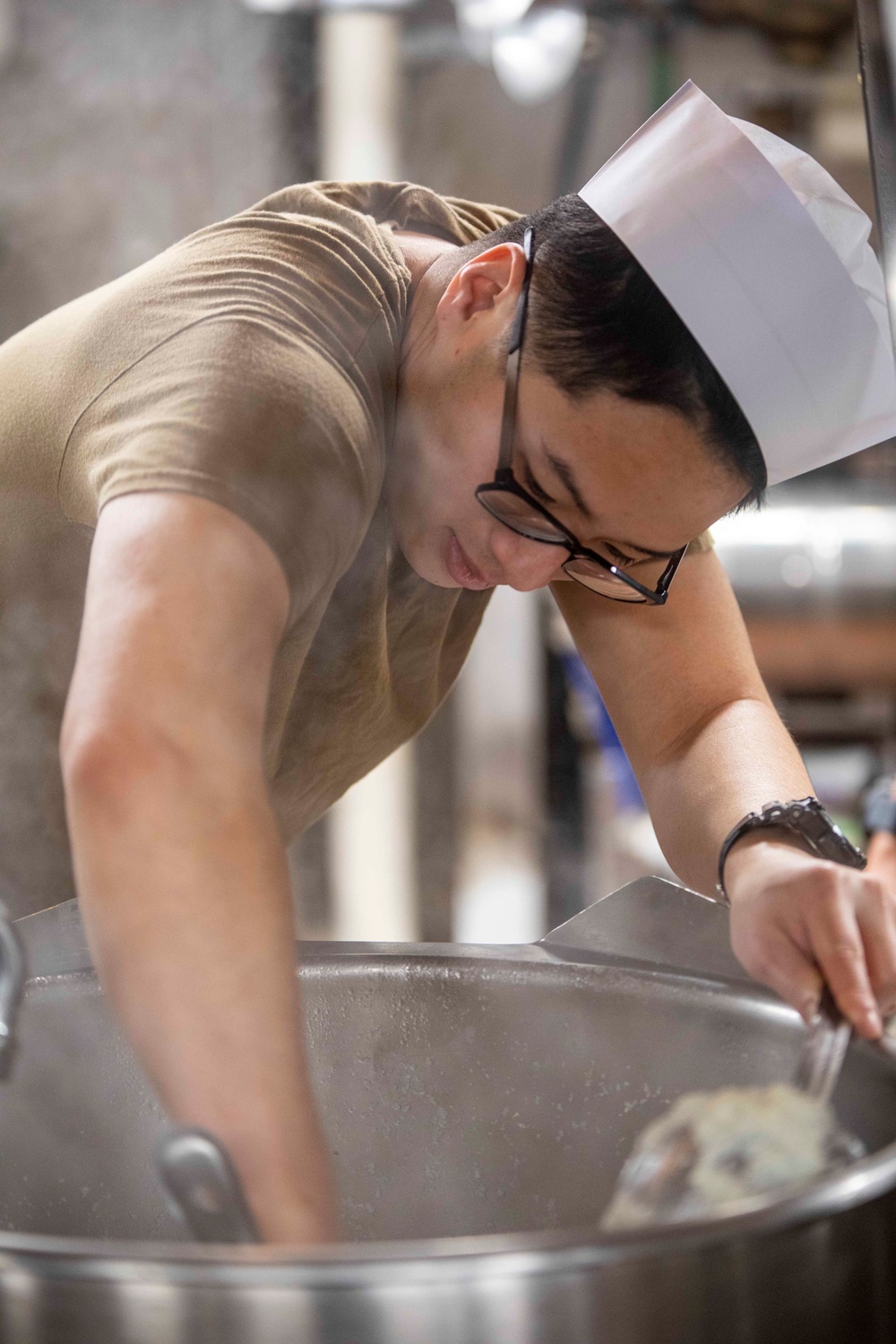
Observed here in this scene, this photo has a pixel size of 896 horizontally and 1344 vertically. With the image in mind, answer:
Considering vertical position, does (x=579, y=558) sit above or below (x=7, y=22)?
below

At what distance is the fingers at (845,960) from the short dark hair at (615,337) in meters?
0.25

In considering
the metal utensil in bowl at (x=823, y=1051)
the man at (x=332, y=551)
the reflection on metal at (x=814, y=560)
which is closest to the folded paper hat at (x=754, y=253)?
the man at (x=332, y=551)

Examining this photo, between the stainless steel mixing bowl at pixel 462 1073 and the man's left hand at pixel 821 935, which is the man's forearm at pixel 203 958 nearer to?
the stainless steel mixing bowl at pixel 462 1073

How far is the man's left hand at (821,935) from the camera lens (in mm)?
636

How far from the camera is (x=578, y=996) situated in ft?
2.54

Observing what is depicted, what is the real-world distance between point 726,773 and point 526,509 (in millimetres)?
248

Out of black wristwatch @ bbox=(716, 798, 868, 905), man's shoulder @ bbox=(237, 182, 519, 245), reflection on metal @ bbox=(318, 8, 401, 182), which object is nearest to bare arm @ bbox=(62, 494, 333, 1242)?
man's shoulder @ bbox=(237, 182, 519, 245)

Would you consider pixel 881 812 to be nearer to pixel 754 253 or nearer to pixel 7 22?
pixel 754 253

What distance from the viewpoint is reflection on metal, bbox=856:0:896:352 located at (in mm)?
607

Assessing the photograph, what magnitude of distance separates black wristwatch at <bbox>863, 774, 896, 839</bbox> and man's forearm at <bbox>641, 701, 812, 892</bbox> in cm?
71

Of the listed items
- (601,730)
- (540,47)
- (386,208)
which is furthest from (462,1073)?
(601,730)

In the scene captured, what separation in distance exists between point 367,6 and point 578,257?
382 mm

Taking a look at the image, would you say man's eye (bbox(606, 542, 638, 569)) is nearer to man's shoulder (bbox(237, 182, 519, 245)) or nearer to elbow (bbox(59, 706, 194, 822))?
man's shoulder (bbox(237, 182, 519, 245))

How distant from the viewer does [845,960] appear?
0.63 m
